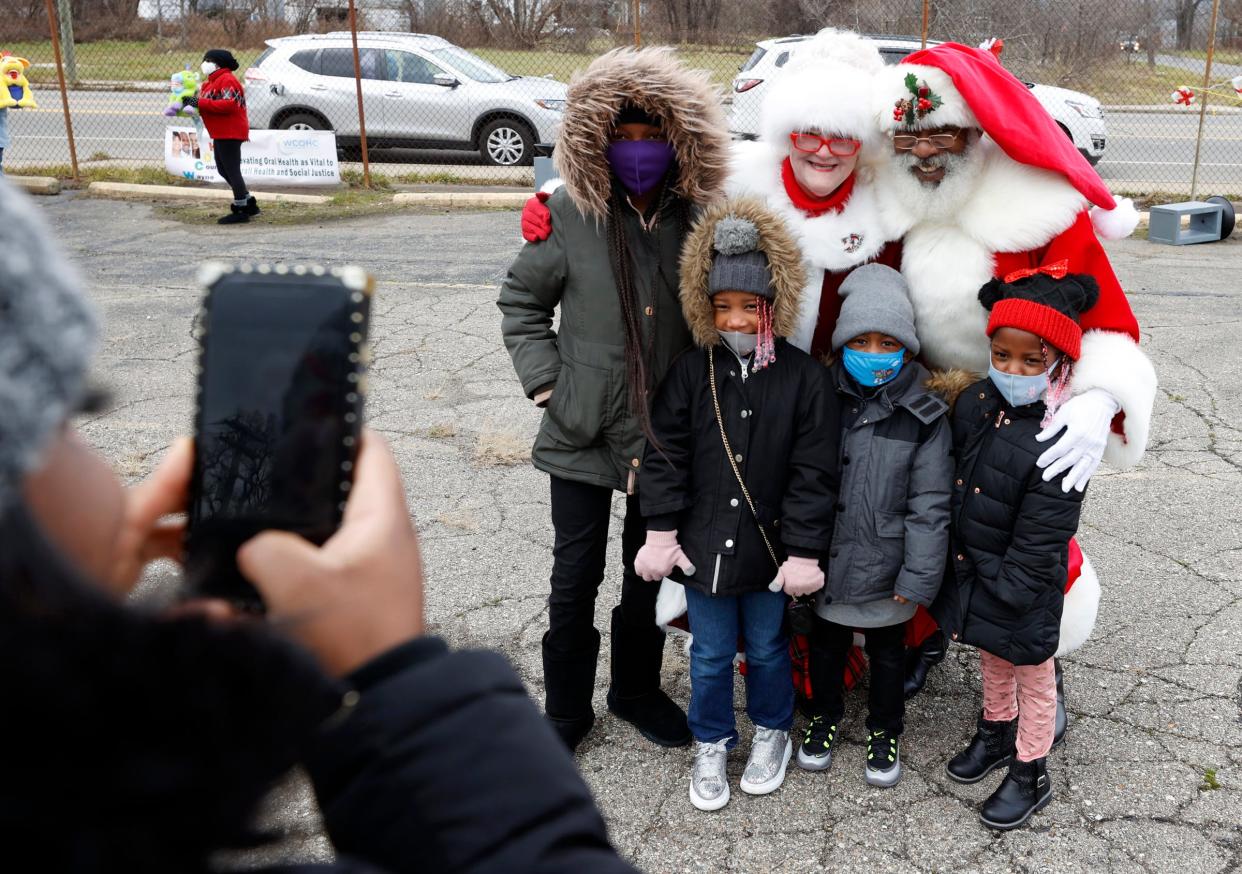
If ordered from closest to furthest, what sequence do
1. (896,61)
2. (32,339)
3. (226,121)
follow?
(32,339), (226,121), (896,61)

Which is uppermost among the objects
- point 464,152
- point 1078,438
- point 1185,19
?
A: point 1185,19

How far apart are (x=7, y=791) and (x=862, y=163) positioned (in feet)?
9.54

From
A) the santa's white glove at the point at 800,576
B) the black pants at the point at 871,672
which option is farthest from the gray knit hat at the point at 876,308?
the black pants at the point at 871,672

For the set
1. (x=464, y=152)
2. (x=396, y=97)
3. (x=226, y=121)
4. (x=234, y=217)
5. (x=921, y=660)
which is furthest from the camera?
(x=464, y=152)

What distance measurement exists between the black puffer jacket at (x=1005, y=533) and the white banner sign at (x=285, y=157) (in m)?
10.4

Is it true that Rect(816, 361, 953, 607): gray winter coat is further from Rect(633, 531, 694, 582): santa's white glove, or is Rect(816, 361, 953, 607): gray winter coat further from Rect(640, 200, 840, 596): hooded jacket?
Rect(633, 531, 694, 582): santa's white glove

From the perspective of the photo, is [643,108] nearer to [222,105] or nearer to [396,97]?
[222,105]

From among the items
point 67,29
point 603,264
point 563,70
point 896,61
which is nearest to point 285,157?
point 563,70

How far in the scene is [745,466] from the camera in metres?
2.82

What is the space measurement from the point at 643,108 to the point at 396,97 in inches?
437

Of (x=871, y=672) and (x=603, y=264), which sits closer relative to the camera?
(x=603, y=264)

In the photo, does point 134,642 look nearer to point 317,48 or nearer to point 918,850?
point 918,850

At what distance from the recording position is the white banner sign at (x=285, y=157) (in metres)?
11.8

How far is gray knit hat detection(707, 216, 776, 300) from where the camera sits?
8.97ft
